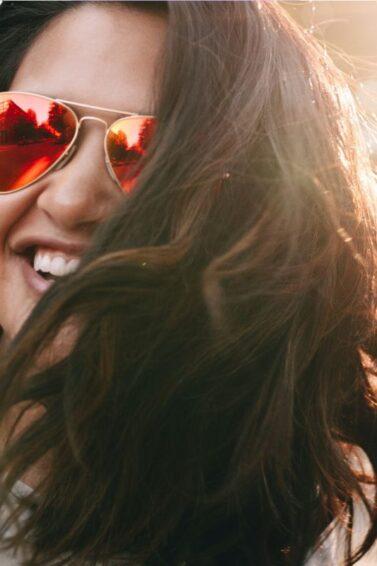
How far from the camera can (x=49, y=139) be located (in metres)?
1.19

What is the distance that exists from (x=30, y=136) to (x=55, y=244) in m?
0.23

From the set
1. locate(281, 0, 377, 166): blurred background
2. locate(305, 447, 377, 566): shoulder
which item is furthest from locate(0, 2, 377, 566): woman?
locate(281, 0, 377, 166): blurred background

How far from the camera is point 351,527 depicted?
1.45 m

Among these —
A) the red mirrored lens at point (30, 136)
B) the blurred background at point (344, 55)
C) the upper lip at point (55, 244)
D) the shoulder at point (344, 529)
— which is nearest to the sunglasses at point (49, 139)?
the red mirrored lens at point (30, 136)

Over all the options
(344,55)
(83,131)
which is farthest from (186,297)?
(344,55)

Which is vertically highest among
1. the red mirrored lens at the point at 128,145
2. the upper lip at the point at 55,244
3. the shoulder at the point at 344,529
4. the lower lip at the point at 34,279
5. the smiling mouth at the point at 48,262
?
the red mirrored lens at the point at 128,145

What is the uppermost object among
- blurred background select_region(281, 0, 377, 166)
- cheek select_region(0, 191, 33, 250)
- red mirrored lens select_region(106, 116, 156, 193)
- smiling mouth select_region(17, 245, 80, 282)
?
blurred background select_region(281, 0, 377, 166)

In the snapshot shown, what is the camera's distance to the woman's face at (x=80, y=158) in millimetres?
1171

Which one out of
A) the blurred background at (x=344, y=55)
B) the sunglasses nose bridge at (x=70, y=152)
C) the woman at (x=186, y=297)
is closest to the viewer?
the woman at (x=186, y=297)

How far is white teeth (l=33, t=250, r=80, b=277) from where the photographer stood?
119cm

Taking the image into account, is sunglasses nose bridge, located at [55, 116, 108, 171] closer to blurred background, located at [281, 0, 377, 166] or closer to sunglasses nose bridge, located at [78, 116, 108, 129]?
sunglasses nose bridge, located at [78, 116, 108, 129]

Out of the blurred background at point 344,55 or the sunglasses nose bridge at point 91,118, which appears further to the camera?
the blurred background at point 344,55

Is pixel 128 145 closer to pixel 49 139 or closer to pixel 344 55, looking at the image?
pixel 49 139

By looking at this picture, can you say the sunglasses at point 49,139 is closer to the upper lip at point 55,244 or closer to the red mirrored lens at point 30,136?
the red mirrored lens at point 30,136
